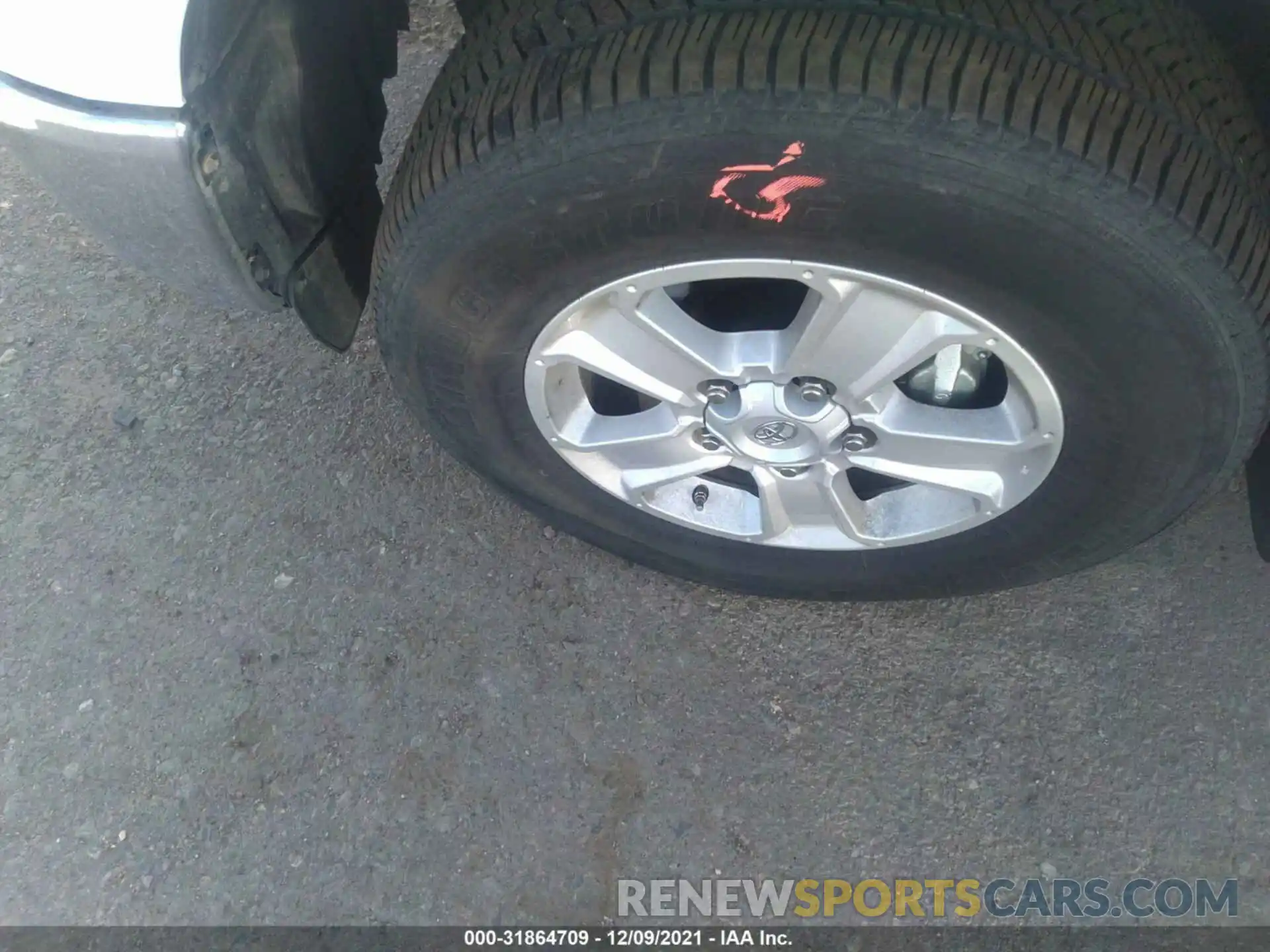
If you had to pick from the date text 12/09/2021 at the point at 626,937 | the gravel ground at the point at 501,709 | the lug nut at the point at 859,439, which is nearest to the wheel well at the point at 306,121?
the gravel ground at the point at 501,709

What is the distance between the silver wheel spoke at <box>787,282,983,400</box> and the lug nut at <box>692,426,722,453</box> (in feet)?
0.87

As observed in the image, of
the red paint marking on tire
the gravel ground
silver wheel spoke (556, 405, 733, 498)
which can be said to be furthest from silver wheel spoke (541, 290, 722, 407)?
the gravel ground

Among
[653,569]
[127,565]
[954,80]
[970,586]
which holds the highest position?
[954,80]

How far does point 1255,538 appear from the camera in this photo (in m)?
2.06

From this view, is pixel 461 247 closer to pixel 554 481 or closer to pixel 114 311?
pixel 554 481

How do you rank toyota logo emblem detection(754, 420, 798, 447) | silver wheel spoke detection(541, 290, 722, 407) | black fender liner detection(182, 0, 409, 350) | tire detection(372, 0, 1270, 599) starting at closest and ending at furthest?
tire detection(372, 0, 1270, 599)
black fender liner detection(182, 0, 409, 350)
silver wheel spoke detection(541, 290, 722, 407)
toyota logo emblem detection(754, 420, 798, 447)

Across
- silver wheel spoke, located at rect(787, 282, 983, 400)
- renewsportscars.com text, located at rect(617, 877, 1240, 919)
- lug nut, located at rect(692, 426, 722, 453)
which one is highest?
silver wheel spoke, located at rect(787, 282, 983, 400)

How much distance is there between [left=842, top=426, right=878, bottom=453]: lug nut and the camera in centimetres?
183

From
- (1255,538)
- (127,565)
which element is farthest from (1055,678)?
(127,565)

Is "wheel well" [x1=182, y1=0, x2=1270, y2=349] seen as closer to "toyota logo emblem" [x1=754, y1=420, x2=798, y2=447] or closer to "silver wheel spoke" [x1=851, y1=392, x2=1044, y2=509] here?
"silver wheel spoke" [x1=851, y1=392, x2=1044, y2=509]

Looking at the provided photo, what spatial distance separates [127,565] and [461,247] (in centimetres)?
130

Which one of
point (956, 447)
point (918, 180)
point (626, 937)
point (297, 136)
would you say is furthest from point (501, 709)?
point (918, 180)

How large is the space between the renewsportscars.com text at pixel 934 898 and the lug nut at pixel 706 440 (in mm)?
811

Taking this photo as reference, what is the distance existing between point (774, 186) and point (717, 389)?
1.51 feet
